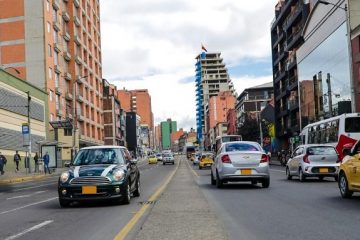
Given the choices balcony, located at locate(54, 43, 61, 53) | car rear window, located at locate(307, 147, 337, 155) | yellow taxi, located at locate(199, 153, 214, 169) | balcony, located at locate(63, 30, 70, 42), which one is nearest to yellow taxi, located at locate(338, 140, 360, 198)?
car rear window, located at locate(307, 147, 337, 155)

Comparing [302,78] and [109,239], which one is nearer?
[109,239]

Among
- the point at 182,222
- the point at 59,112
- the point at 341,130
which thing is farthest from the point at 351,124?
the point at 59,112

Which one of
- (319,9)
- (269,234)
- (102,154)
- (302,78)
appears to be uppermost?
(319,9)

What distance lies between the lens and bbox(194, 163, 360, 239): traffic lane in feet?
28.1

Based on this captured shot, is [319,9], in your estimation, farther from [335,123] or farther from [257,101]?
[257,101]

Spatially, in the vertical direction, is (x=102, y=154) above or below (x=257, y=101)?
below

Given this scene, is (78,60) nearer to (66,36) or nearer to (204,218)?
(66,36)

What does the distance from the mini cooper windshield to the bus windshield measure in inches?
600

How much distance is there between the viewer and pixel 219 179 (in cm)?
1905

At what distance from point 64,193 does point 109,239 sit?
16.6 feet

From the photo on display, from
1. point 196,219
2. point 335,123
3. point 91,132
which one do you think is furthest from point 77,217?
point 91,132

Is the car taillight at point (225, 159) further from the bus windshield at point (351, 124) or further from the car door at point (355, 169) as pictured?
the bus windshield at point (351, 124)

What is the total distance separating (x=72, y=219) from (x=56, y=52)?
6428 centimetres

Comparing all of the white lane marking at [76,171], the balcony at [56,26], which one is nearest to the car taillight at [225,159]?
the white lane marking at [76,171]
